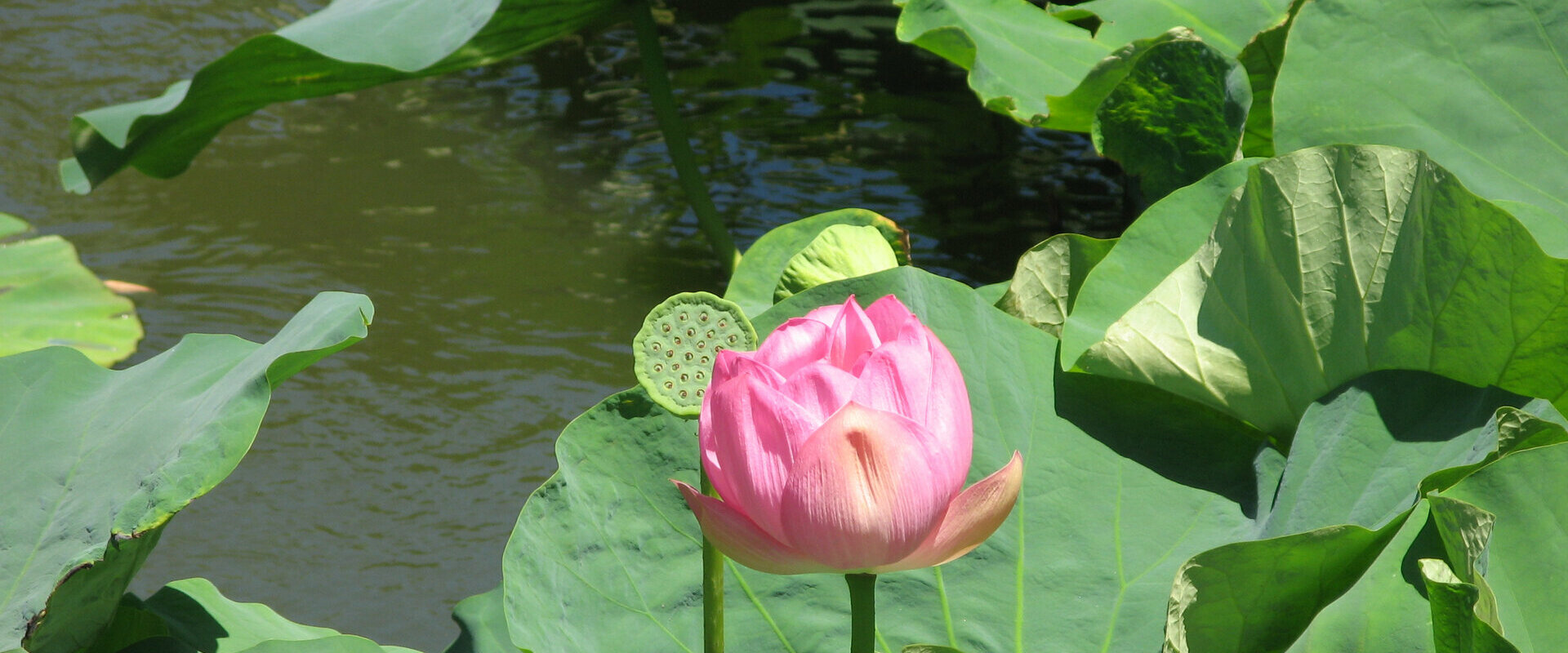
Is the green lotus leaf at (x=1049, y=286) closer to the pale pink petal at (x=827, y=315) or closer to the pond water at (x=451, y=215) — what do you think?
the pale pink petal at (x=827, y=315)

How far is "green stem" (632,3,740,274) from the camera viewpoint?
5.52 ft

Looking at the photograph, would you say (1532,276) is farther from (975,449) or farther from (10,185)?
(10,185)

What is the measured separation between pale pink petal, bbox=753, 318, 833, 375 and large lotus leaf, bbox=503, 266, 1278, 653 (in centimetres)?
24

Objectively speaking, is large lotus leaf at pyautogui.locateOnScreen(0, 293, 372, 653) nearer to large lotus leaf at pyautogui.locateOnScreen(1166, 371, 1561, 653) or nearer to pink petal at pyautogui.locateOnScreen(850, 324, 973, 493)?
pink petal at pyautogui.locateOnScreen(850, 324, 973, 493)

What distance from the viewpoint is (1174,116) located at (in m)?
0.93

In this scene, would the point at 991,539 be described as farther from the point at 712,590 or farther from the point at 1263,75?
the point at 1263,75

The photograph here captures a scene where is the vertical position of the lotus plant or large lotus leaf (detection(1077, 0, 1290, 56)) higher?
the lotus plant

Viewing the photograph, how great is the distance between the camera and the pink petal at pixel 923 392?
39 centimetres

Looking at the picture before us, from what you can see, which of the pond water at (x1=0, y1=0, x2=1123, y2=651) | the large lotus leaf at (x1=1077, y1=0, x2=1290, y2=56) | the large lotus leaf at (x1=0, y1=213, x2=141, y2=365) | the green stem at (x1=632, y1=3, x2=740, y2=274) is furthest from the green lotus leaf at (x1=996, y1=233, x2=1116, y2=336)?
the large lotus leaf at (x1=0, y1=213, x2=141, y2=365)

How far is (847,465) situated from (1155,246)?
1.42ft

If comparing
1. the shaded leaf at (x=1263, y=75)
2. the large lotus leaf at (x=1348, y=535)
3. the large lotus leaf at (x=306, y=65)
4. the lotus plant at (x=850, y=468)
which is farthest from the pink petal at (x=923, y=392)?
the large lotus leaf at (x=306, y=65)

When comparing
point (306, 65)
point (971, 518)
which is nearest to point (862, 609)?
point (971, 518)

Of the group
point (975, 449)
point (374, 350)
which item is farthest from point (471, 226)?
point (975, 449)

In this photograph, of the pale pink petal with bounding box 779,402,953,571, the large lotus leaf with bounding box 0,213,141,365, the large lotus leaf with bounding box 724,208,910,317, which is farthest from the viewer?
the large lotus leaf with bounding box 0,213,141,365
